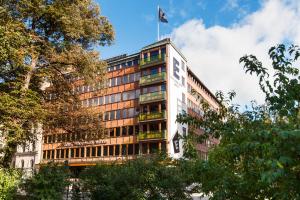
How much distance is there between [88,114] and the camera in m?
22.5

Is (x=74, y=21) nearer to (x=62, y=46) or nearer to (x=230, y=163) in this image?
(x=62, y=46)

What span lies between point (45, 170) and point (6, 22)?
9046mm

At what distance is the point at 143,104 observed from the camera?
5006 cm

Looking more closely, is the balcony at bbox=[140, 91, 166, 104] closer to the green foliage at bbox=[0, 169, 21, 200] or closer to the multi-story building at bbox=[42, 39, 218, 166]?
the multi-story building at bbox=[42, 39, 218, 166]

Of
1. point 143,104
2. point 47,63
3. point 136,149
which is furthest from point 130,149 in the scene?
point 47,63

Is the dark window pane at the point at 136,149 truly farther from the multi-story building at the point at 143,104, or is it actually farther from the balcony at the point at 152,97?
the balcony at the point at 152,97

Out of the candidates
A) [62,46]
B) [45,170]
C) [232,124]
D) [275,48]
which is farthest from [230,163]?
[62,46]

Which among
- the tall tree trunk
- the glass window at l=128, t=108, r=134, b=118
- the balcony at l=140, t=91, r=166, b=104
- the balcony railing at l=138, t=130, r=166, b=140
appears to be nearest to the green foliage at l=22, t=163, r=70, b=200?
the tall tree trunk

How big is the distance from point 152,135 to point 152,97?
5.24 m

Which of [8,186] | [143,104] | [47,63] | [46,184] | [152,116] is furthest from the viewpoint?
[143,104]

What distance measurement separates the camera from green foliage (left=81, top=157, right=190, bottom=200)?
45.3 ft

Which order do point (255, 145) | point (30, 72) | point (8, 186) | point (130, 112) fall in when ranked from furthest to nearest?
point (130, 112), point (30, 72), point (8, 186), point (255, 145)

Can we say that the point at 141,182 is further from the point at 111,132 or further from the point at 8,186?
the point at 111,132

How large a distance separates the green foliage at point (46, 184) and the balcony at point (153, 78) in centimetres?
3560
